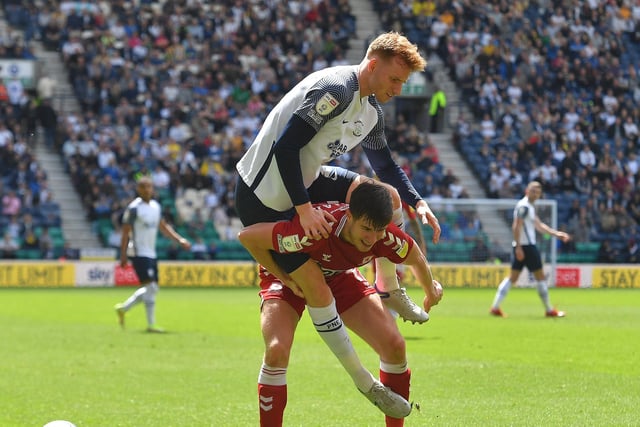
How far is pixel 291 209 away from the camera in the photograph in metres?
7.09

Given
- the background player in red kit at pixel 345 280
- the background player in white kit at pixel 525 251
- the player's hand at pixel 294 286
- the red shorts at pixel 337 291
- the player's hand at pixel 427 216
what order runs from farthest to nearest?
the background player in white kit at pixel 525 251 < the player's hand at pixel 427 216 < the red shorts at pixel 337 291 < the player's hand at pixel 294 286 < the background player in red kit at pixel 345 280

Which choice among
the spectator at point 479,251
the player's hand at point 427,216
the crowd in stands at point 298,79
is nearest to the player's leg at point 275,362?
the player's hand at point 427,216

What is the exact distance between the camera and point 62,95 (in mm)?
35750

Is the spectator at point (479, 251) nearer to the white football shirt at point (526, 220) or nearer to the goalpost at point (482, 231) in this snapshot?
the goalpost at point (482, 231)

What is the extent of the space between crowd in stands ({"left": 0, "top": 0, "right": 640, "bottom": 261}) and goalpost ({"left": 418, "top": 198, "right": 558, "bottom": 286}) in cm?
23

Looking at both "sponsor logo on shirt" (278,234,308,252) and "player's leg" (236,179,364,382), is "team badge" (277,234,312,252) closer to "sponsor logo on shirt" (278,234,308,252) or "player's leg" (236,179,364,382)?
"sponsor logo on shirt" (278,234,308,252)

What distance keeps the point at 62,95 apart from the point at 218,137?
553cm

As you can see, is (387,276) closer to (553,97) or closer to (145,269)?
(145,269)

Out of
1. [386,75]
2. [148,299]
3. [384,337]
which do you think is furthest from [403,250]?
[148,299]

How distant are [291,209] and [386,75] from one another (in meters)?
1.09

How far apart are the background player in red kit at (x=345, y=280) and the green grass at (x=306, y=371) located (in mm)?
1398

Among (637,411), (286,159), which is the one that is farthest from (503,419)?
(286,159)

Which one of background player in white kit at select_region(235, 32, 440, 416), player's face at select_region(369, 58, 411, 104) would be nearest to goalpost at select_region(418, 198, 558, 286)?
background player in white kit at select_region(235, 32, 440, 416)

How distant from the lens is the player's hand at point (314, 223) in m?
6.59
